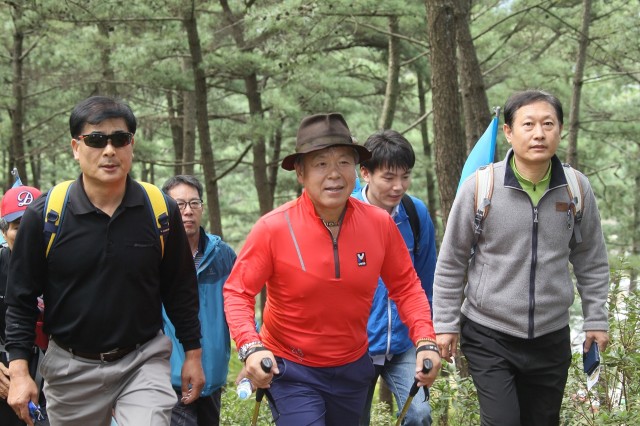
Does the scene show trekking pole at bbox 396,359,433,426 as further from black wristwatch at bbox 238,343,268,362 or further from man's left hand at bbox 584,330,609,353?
man's left hand at bbox 584,330,609,353

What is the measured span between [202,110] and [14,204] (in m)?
9.87

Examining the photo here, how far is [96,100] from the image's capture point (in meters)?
3.84

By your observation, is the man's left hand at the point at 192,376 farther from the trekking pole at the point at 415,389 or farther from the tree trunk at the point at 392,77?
the tree trunk at the point at 392,77

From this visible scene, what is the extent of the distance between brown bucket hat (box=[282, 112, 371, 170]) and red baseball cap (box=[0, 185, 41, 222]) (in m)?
2.01

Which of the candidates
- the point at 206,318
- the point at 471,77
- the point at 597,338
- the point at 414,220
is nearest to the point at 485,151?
the point at 414,220

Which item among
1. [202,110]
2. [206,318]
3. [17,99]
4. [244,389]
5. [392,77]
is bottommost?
[244,389]

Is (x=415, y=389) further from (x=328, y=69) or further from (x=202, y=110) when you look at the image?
(x=328, y=69)

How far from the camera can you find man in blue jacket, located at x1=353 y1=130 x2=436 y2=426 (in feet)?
15.6

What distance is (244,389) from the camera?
368 centimetres

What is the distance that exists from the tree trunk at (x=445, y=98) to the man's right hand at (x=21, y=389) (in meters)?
5.80

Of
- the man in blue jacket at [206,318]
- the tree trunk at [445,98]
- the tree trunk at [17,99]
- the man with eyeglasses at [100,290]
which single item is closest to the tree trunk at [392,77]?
the tree trunk at [445,98]

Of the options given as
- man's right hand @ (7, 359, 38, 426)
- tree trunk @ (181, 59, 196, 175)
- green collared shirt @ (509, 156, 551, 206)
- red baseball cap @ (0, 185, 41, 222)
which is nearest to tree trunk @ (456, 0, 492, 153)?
green collared shirt @ (509, 156, 551, 206)

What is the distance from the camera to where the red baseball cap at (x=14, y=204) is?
15.8 feet

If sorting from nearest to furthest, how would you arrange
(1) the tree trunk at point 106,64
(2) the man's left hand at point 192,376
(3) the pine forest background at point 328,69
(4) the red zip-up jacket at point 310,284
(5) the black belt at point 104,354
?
(4) the red zip-up jacket at point 310,284 → (5) the black belt at point 104,354 → (2) the man's left hand at point 192,376 → (3) the pine forest background at point 328,69 → (1) the tree trunk at point 106,64
